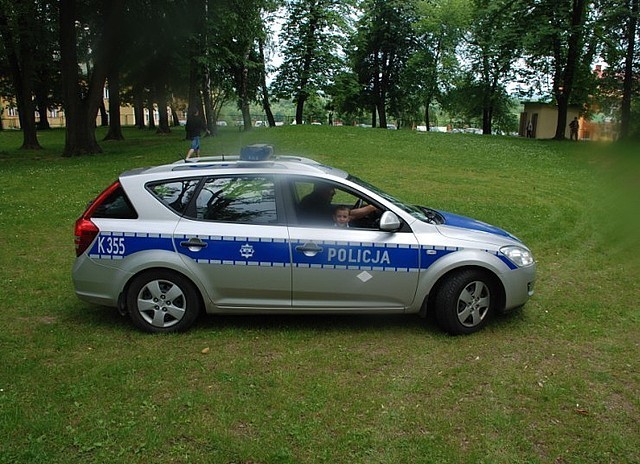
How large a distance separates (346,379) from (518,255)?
2.10 metres

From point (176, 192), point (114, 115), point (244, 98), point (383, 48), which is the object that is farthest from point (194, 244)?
point (383, 48)

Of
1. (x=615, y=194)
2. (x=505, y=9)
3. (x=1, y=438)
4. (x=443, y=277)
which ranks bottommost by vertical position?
(x=1, y=438)

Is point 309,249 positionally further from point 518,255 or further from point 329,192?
point 518,255

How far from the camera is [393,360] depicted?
4598mm

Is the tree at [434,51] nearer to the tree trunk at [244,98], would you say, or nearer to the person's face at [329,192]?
the tree trunk at [244,98]

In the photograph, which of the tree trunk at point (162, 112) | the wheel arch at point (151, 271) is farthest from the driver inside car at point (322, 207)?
the tree trunk at point (162, 112)

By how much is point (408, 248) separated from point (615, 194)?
277 cm

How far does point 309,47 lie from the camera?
40094 millimetres

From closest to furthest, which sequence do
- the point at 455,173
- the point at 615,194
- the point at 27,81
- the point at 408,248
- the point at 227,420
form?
1. the point at 615,194
2. the point at 227,420
3. the point at 408,248
4. the point at 455,173
5. the point at 27,81

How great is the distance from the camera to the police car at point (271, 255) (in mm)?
4934

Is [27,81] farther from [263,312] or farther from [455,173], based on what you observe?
[263,312]

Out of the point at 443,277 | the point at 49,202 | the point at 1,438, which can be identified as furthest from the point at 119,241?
the point at 49,202

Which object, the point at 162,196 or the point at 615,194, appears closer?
the point at 615,194

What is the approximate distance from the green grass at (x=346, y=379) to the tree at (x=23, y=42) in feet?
61.3
